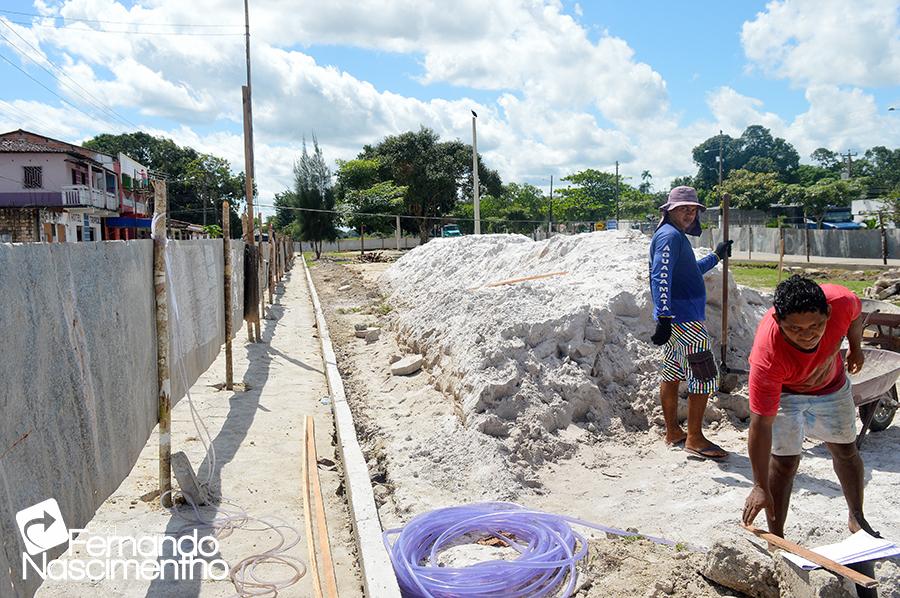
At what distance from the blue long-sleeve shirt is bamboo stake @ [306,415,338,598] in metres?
2.82

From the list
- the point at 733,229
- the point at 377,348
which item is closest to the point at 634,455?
the point at 377,348

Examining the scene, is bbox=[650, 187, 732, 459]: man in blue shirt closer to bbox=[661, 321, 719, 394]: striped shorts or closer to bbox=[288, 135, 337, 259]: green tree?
bbox=[661, 321, 719, 394]: striped shorts

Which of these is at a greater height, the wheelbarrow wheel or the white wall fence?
the white wall fence

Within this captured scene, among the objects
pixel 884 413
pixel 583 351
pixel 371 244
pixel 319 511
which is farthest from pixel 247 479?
pixel 371 244

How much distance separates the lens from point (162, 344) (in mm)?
4750

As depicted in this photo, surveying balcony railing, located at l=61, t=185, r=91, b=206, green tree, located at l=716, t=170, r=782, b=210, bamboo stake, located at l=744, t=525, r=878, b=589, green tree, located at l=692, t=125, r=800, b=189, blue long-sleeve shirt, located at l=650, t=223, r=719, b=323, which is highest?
green tree, located at l=692, t=125, r=800, b=189

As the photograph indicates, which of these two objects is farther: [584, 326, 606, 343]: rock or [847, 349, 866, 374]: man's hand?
[584, 326, 606, 343]: rock

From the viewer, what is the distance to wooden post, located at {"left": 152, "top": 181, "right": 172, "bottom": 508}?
463 cm

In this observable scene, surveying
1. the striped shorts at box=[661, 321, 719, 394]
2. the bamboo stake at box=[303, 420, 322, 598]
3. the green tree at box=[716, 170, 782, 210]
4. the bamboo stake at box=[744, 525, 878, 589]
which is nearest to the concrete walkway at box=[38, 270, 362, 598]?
the bamboo stake at box=[303, 420, 322, 598]

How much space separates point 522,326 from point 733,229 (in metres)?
37.0

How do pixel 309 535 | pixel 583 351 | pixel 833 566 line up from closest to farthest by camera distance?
pixel 833 566 → pixel 309 535 → pixel 583 351

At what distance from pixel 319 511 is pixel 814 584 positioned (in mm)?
3004

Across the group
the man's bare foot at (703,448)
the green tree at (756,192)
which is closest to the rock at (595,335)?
the man's bare foot at (703,448)

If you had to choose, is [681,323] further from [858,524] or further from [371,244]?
[371,244]
